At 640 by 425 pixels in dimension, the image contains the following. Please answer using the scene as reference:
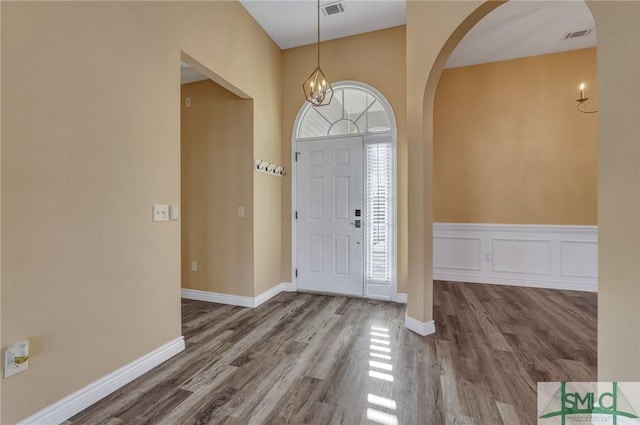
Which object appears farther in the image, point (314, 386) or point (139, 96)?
point (139, 96)

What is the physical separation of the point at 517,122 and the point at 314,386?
14.9 feet

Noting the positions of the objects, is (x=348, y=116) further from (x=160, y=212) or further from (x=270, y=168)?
(x=160, y=212)

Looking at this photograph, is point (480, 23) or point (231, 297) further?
point (231, 297)

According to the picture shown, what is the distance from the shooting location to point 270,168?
149 inches

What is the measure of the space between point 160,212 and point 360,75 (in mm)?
2948

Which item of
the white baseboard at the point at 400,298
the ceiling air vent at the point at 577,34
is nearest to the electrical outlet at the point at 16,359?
the white baseboard at the point at 400,298

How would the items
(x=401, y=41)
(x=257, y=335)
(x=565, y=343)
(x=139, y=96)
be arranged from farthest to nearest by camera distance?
(x=401, y=41) < (x=257, y=335) < (x=565, y=343) < (x=139, y=96)

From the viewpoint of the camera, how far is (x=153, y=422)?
1.57m

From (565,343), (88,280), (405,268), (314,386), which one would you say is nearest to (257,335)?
(314,386)

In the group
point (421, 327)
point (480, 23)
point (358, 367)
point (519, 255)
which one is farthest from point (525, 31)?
point (358, 367)

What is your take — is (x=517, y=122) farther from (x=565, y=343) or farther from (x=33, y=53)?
(x=33, y=53)

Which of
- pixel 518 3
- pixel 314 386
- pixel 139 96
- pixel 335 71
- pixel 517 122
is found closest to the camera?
pixel 314 386

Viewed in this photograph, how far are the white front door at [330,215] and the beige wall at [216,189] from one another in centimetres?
84

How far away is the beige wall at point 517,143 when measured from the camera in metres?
3.98
